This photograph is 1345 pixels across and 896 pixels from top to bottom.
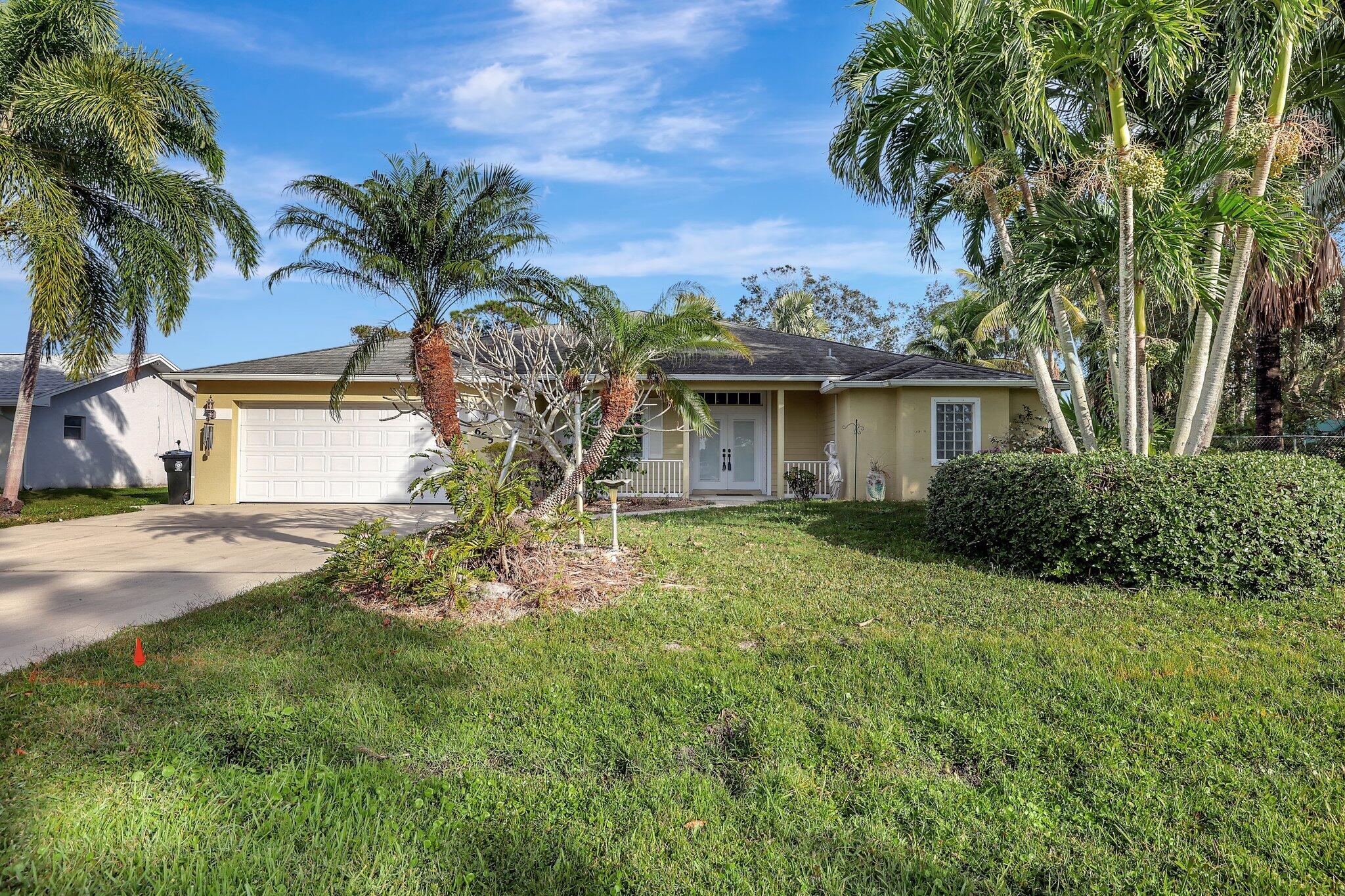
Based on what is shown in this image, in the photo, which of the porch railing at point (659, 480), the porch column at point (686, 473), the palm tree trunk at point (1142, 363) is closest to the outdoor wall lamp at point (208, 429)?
the porch railing at point (659, 480)

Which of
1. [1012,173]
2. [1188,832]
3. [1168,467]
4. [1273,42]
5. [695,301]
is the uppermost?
[1273,42]

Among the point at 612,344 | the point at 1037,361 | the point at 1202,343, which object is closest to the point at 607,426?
the point at 612,344

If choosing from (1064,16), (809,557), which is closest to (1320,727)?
(809,557)

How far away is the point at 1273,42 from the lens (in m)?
6.71

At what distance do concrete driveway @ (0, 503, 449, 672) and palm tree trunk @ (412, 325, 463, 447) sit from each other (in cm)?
223

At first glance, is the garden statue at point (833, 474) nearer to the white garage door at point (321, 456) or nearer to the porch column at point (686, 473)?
the porch column at point (686, 473)

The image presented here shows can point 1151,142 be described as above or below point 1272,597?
above

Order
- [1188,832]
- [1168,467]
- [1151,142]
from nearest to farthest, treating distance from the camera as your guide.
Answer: [1188,832], [1168,467], [1151,142]

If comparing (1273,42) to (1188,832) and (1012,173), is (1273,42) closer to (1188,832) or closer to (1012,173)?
(1012,173)

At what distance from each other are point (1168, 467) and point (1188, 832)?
4.83m

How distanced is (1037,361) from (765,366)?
24.2 ft

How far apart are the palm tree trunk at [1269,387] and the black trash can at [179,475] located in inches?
899

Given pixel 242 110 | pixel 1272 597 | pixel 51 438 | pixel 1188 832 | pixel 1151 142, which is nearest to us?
pixel 1188 832

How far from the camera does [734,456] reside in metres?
16.9
